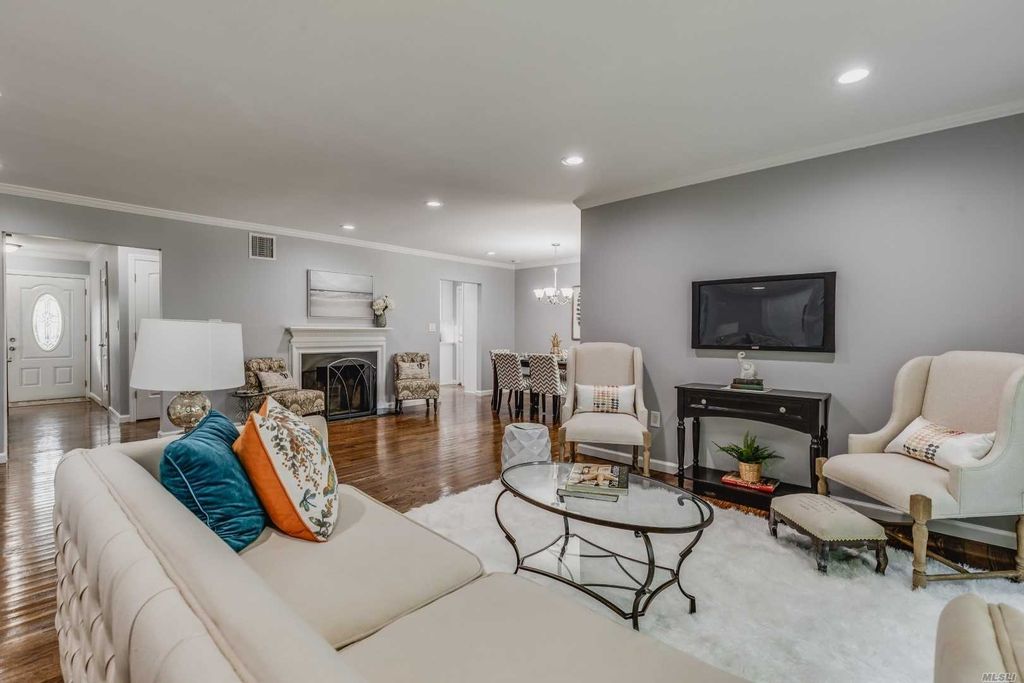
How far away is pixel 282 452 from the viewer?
1.56 m

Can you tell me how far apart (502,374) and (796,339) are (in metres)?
3.96

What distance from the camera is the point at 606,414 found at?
3877 millimetres

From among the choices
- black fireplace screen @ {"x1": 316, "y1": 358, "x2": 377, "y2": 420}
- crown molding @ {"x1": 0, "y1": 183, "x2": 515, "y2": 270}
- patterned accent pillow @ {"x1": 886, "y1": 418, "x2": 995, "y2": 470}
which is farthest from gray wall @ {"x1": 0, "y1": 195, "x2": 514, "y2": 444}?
patterned accent pillow @ {"x1": 886, "y1": 418, "x2": 995, "y2": 470}

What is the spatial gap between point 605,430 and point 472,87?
95.1 inches

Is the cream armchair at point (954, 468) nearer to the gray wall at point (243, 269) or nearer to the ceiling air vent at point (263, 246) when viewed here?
the gray wall at point (243, 269)

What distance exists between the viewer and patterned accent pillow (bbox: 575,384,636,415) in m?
3.93

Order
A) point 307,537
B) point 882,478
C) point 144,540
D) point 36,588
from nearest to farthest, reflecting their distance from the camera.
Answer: point 144,540 < point 307,537 < point 36,588 < point 882,478

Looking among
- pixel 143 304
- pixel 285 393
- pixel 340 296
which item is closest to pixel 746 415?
pixel 285 393

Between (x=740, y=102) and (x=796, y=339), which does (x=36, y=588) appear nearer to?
(x=740, y=102)

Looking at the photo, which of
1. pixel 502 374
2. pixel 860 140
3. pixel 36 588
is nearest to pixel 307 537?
pixel 36 588

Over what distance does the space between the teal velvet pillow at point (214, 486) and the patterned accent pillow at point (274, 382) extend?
4.10 meters

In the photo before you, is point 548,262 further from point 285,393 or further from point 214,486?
point 214,486

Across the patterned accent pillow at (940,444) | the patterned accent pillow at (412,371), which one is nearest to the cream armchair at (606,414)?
the patterned accent pillow at (940,444)

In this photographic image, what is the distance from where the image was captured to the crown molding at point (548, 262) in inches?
309
